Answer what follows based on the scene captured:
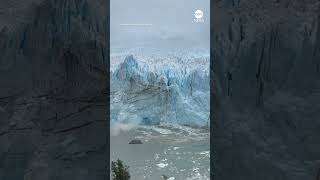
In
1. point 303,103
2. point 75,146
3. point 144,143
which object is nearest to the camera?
point 303,103

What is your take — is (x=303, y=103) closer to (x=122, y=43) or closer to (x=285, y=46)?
(x=285, y=46)

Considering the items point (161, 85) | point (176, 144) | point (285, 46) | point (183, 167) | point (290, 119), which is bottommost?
point (183, 167)

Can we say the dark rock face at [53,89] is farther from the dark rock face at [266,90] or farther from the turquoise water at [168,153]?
the dark rock face at [266,90]

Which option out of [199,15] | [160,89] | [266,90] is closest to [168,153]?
[160,89]

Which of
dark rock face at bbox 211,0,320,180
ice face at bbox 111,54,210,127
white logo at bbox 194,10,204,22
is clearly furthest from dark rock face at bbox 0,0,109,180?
dark rock face at bbox 211,0,320,180

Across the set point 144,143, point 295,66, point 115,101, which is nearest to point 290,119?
point 295,66

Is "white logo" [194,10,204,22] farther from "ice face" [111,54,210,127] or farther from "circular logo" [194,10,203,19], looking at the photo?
"ice face" [111,54,210,127]
